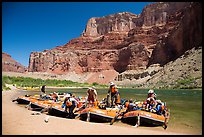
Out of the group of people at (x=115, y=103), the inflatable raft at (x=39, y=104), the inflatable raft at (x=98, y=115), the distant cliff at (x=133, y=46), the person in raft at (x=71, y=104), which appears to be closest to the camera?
the inflatable raft at (x=98, y=115)

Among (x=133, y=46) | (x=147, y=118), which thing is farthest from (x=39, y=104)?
(x=133, y=46)

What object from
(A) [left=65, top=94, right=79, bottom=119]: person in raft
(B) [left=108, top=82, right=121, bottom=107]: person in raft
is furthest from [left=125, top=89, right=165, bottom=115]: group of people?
(A) [left=65, top=94, right=79, bottom=119]: person in raft

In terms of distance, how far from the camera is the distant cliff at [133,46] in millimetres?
87562

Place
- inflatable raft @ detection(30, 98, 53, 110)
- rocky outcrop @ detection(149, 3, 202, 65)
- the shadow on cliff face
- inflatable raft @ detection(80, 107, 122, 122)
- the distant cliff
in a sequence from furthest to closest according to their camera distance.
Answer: the shadow on cliff face, the distant cliff, rocky outcrop @ detection(149, 3, 202, 65), inflatable raft @ detection(30, 98, 53, 110), inflatable raft @ detection(80, 107, 122, 122)

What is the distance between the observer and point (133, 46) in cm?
11419

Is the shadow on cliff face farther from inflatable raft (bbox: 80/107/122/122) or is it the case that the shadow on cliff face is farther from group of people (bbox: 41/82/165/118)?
inflatable raft (bbox: 80/107/122/122)

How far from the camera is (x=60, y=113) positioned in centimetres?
1275

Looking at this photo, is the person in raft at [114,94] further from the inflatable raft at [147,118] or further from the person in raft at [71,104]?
the inflatable raft at [147,118]

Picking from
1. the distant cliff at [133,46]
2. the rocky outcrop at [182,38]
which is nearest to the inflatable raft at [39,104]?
the rocky outcrop at [182,38]

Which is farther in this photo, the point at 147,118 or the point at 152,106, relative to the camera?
the point at 152,106

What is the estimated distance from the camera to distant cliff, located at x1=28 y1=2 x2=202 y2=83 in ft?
287

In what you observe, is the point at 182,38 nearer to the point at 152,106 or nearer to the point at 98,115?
the point at 152,106

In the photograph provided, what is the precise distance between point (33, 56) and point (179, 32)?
8537 centimetres

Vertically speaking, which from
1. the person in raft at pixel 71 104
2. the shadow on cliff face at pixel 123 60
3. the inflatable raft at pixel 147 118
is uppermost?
→ the shadow on cliff face at pixel 123 60
